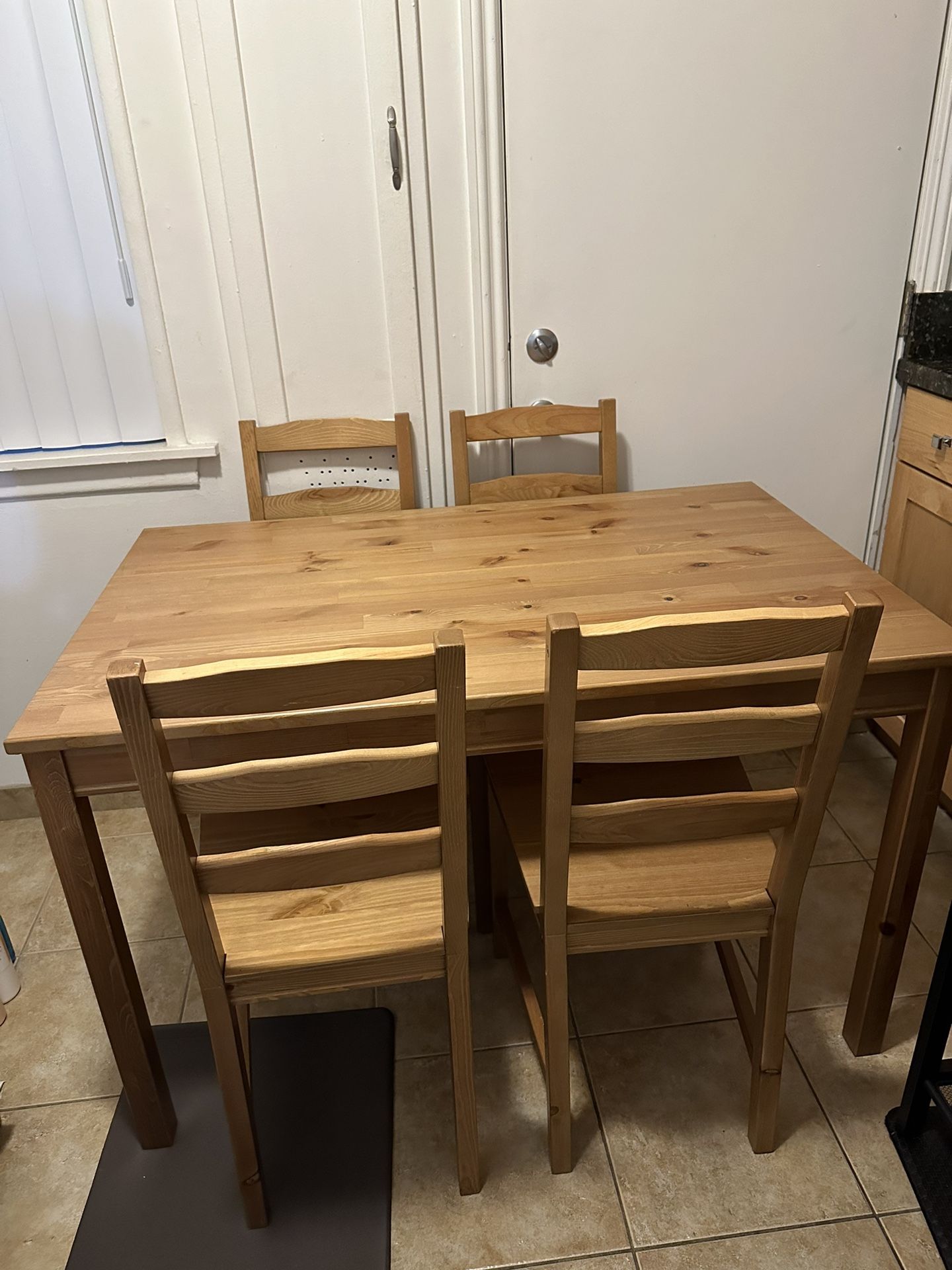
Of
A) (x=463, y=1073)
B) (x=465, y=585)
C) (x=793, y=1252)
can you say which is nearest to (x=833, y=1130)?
(x=793, y=1252)

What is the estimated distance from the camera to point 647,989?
1.76 meters

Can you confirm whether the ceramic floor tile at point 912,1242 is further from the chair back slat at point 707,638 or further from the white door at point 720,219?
the white door at point 720,219

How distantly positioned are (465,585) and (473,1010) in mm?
829

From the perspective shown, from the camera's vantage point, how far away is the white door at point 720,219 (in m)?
1.83

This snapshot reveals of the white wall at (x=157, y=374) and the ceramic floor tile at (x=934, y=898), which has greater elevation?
the white wall at (x=157, y=374)

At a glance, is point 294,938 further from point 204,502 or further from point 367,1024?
point 204,502

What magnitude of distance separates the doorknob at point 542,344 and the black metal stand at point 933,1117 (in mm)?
1382

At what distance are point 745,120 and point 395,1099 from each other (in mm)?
2060

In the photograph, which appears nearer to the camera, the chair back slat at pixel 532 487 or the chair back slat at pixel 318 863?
the chair back slat at pixel 318 863

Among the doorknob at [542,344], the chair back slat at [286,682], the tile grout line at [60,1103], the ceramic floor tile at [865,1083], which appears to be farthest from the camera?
the doorknob at [542,344]

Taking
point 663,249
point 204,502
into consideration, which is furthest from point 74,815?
point 663,249

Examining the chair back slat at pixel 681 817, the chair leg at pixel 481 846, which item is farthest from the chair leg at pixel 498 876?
the chair back slat at pixel 681 817

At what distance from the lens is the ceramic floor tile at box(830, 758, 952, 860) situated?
6.95 feet

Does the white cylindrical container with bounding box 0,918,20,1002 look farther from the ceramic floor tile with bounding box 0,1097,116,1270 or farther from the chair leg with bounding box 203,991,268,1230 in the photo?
the chair leg with bounding box 203,991,268,1230
